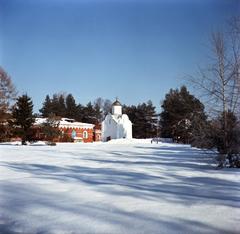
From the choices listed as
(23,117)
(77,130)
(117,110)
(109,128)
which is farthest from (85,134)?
(23,117)

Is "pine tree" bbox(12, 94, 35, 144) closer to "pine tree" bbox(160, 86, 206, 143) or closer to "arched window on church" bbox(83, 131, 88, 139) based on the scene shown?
"pine tree" bbox(160, 86, 206, 143)

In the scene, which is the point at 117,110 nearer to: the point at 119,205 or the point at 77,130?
the point at 77,130

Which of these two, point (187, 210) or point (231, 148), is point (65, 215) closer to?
point (187, 210)

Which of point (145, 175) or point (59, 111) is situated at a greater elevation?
point (59, 111)

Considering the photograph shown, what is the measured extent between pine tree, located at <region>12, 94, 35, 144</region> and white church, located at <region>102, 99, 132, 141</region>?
2644cm

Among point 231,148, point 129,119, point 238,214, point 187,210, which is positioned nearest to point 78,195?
point 187,210

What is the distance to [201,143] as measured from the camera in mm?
13992

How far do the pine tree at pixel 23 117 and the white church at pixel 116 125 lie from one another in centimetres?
2644

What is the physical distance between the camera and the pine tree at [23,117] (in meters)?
38.4

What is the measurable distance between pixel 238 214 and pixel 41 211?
3.02 metres

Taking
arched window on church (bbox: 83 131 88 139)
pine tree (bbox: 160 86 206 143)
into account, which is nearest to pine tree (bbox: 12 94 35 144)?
pine tree (bbox: 160 86 206 143)

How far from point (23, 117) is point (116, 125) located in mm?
29354

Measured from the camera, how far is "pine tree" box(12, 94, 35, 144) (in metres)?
38.4

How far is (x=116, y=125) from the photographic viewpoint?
6638 centimetres
